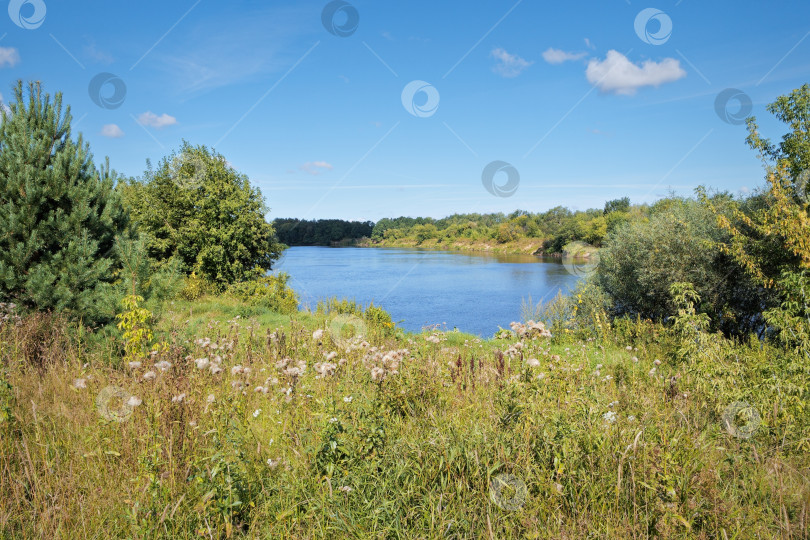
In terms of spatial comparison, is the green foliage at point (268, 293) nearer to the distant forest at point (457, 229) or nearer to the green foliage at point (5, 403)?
the green foliage at point (5, 403)

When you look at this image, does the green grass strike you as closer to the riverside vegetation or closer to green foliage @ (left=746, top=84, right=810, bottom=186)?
the riverside vegetation

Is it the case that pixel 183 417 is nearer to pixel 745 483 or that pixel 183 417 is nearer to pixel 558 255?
pixel 745 483

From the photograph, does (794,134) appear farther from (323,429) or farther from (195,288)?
(195,288)

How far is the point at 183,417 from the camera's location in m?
2.97

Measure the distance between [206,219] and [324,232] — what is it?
8837 centimetres

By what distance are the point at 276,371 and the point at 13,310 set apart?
3535 mm

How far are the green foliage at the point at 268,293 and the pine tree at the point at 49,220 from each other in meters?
9.10

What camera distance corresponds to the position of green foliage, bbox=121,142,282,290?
19.7 metres

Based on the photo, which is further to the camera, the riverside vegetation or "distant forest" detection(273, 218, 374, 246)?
"distant forest" detection(273, 218, 374, 246)

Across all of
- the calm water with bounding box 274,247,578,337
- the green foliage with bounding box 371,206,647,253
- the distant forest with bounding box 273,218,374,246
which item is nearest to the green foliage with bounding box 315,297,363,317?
the calm water with bounding box 274,247,578,337

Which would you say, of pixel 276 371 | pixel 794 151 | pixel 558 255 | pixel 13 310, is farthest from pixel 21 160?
pixel 558 255

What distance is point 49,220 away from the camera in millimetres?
5934

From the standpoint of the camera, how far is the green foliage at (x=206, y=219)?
64.7ft

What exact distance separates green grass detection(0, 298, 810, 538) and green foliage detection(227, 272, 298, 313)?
12113 mm
